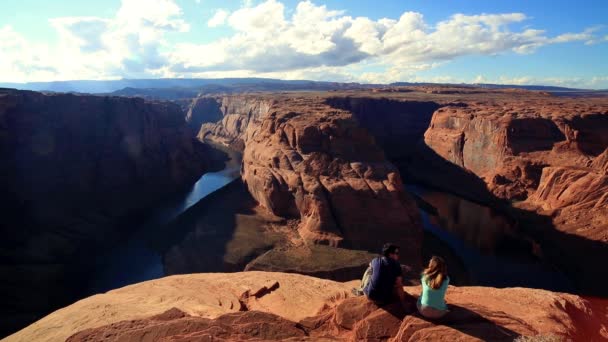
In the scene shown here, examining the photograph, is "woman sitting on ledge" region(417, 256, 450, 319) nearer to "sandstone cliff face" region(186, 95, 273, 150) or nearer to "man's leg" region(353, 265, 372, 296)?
"man's leg" region(353, 265, 372, 296)

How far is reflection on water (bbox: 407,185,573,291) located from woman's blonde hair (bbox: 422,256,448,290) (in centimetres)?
2778

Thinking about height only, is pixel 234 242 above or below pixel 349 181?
below

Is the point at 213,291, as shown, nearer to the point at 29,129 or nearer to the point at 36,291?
the point at 36,291

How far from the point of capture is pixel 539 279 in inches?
1390

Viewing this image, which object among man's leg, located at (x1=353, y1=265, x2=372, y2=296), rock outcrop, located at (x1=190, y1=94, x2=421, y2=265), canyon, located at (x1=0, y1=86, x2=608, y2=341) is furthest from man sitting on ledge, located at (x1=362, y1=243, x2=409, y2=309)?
rock outcrop, located at (x1=190, y1=94, x2=421, y2=265)

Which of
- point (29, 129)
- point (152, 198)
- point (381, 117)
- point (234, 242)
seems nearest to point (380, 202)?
point (234, 242)

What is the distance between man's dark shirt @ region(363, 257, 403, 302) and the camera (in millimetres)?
10195

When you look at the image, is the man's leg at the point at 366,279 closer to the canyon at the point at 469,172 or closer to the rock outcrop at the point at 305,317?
the rock outcrop at the point at 305,317

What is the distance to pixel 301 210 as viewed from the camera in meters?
39.6

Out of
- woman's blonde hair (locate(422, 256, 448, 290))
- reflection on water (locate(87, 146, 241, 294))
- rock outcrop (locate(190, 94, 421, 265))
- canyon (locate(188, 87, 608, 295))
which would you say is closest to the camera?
woman's blonde hair (locate(422, 256, 448, 290))

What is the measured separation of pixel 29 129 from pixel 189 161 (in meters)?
29.3

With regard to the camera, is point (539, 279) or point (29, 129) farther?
point (29, 129)

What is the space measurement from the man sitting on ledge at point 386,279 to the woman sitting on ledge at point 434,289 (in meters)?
0.69

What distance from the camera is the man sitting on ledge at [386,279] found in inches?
402
